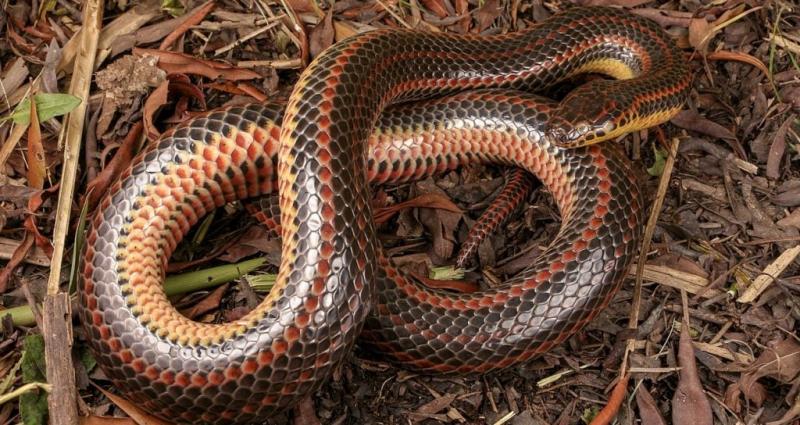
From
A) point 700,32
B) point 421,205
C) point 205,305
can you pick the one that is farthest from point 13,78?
point 700,32

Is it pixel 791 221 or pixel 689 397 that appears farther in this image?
pixel 791 221

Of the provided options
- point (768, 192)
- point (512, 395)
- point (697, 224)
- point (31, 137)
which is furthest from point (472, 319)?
point (31, 137)

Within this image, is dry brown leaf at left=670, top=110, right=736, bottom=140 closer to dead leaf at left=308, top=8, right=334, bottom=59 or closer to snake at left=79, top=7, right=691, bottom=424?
snake at left=79, top=7, right=691, bottom=424

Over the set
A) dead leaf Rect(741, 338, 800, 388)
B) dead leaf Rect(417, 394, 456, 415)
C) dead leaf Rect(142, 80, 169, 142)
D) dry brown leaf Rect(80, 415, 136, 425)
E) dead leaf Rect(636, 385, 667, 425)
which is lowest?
dead leaf Rect(636, 385, 667, 425)

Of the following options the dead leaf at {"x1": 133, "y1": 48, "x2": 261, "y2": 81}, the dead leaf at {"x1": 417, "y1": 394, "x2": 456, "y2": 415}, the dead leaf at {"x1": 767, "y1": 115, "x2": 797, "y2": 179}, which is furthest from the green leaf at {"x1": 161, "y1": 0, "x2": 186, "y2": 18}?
the dead leaf at {"x1": 767, "y1": 115, "x2": 797, "y2": 179}

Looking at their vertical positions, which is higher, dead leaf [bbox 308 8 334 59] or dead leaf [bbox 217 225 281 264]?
dead leaf [bbox 308 8 334 59]

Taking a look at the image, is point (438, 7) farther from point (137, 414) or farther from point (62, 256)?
Result: point (137, 414)

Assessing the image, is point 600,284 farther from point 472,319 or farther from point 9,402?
point 9,402
